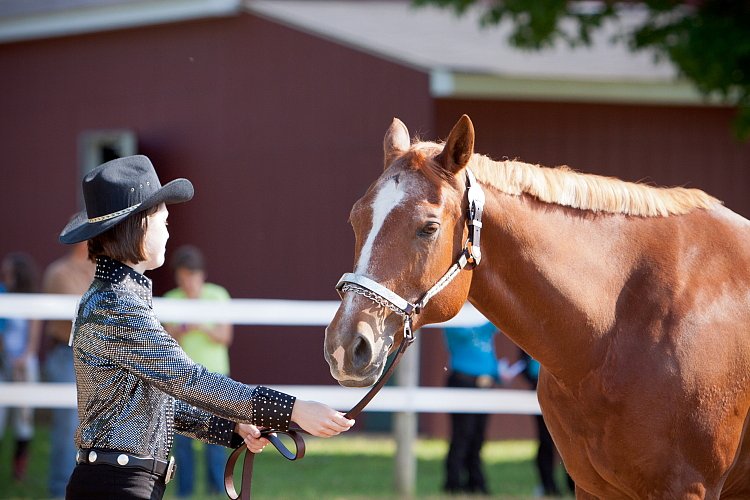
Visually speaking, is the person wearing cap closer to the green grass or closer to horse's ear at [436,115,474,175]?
horse's ear at [436,115,474,175]

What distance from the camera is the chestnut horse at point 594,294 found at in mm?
3480

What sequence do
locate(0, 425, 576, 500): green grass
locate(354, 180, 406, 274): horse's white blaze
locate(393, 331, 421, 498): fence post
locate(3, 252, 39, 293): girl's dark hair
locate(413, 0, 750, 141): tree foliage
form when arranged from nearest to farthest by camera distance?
locate(354, 180, 406, 274): horse's white blaze < locate(393, 331, 421, 498): fence post < locate(0, 425, 576, 500): green grass < locate(413, 0, 750, 141): tree foliage < locate(3, 252, 39, 293): girl's dark hair

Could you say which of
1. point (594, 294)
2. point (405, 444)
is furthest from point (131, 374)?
point (405, 444)

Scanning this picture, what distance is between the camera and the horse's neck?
3.67 meters

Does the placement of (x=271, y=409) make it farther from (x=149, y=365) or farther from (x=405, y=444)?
(x=405, y=444)

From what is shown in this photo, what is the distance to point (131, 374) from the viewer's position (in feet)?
10.6

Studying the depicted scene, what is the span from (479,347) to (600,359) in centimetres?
518

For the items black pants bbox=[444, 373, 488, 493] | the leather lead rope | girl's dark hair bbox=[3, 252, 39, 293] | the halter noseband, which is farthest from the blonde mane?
girl's dark hair bbox=[3, 252, 39, 293]

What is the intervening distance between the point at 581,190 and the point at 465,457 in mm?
5069

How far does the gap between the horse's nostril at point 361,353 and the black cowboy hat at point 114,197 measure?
28.0 inches

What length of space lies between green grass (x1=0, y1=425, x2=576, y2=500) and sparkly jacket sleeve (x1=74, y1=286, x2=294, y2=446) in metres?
4.69

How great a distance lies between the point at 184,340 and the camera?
27.9 ft

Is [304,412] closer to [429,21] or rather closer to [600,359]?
[600,359]

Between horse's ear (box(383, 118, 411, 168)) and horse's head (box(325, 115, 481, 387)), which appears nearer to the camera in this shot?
horse's head (box(325, 115, 481, 387))
